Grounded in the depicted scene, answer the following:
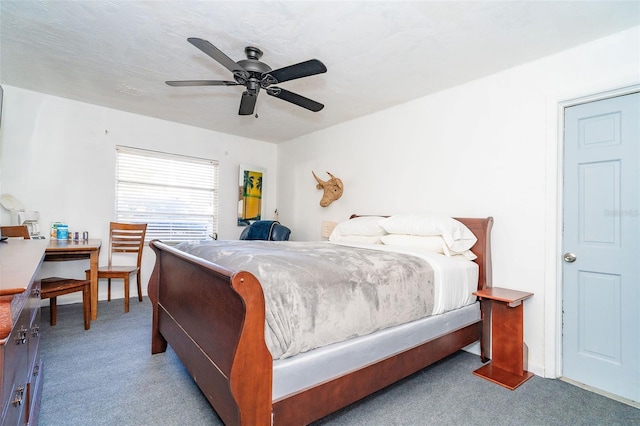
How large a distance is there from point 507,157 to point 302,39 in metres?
2.00

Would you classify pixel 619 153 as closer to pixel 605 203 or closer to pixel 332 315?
pixel 605 203

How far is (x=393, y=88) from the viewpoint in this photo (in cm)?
315

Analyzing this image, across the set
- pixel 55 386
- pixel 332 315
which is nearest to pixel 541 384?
pixel 332 315

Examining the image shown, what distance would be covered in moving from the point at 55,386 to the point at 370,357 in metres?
2.10

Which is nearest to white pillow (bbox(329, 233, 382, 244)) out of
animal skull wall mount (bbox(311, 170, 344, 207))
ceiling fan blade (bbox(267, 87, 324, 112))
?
animal skull wall mount (bbox(311, 170, 344, 207))

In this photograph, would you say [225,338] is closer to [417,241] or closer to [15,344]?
[15,344]

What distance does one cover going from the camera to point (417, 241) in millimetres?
2764

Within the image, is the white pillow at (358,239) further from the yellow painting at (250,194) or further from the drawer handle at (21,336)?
the drawer handle at (21,336)

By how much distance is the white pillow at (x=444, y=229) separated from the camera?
2.56 metres

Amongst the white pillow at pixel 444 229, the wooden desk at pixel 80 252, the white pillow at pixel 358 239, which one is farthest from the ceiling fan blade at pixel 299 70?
the wooden desk at pixel 80 252

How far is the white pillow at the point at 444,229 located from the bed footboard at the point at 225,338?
1.87 meters

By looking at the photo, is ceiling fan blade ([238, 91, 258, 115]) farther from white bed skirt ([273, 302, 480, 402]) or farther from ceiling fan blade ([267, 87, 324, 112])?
white bed skirt ([273, 302, 480, 402])

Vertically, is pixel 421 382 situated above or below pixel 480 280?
below

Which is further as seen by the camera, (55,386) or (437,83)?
(437,83)
